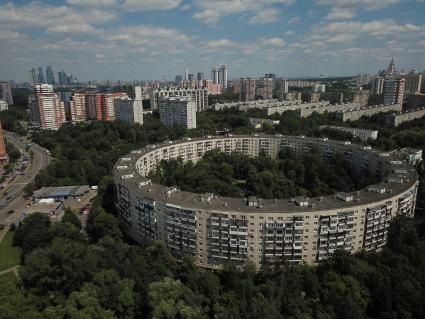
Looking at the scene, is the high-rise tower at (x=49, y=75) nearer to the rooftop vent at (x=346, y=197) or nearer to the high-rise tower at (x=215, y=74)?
the high-rise tower at (x=215, y=74)

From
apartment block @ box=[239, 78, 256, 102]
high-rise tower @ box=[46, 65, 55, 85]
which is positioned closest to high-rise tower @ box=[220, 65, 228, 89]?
apartment block @ box=[239, 78, 256, 102]

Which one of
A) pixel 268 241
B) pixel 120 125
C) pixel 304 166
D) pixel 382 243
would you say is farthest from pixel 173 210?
pixel 120 125

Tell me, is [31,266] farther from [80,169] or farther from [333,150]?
[333,150]

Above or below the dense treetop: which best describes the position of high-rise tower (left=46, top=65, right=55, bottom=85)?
above

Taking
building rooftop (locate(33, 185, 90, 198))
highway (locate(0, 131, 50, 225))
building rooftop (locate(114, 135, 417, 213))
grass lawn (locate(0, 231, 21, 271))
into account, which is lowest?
grass lawn (locate(0, 231, 21, 271))

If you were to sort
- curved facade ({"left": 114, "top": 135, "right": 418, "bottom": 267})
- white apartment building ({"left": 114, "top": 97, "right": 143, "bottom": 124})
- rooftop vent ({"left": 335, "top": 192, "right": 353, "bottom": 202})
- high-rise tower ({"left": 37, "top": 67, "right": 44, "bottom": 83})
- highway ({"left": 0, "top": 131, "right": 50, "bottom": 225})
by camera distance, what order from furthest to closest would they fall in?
high-rise tower ({"left": 37, "top": 67, "right": 44, "bottom": 83}) → white apartment building ({"left": 114, "top": 97, "right": 143, "bottom": 124}) → highway ({"left": 0, "top": 131, "right": 50, "bottom": 225}) → rooftop vent ({"left": 335, "top": 192, "right": 353, "bottom": 202}) → curved facade ({"left": 114, "top": 135, "right": 418, "bottom": 267})

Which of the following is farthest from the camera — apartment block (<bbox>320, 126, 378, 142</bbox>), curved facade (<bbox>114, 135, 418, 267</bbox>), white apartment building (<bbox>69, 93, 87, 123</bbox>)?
white apartment building (<bbox>69, 93, 87, 123</bbox>)

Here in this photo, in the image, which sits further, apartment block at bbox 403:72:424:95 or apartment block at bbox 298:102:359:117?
apartment block at bbox 403:72:424:95

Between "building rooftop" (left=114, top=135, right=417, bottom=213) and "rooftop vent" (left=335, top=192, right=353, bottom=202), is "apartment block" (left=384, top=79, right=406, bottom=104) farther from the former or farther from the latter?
"rooftop vent" (left=335, top=192, right=353, bottom=202)
